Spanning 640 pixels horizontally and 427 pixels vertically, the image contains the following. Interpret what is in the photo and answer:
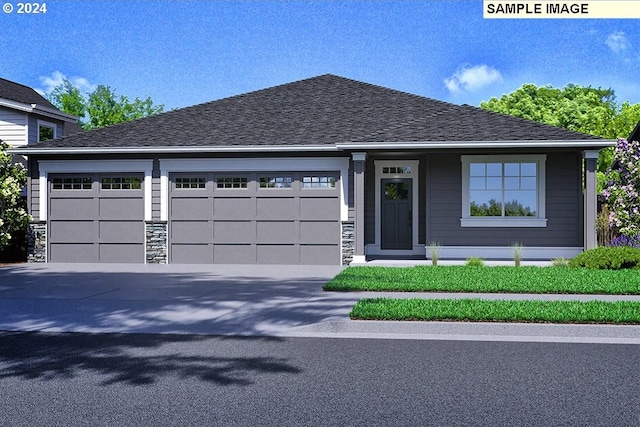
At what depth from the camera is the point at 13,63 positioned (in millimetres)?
44219

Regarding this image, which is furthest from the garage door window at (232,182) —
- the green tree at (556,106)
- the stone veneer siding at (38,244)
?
the green tree at (556,106)

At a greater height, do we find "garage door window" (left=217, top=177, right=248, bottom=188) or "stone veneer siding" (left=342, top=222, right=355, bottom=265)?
"garage door window" (left=217, top=177, right=248, bottom=188)

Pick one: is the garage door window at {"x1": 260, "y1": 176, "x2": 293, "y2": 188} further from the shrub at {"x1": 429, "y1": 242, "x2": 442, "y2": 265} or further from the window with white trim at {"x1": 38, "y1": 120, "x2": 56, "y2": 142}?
the window with white trim at {"x1": 38, "y1": 120, "x2": 56, "y2": 142}

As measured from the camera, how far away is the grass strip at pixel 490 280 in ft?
36.1

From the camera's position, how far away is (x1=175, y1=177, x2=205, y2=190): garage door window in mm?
17969

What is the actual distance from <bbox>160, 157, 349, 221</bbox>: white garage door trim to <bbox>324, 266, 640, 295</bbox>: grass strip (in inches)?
128

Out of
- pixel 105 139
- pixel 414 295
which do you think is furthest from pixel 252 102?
pixel 414 295

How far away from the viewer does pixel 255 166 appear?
17.6 meters

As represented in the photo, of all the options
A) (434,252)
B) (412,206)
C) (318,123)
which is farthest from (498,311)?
(318,123)

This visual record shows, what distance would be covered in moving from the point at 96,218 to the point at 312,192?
258 inches

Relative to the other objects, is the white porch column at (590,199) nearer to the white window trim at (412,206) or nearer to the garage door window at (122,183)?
the white window trim at (412,206)

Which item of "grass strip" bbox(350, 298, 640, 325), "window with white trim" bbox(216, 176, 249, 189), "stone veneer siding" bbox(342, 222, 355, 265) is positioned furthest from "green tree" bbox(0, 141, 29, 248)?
"grass strip" bbox(350, 298, 640, 325)

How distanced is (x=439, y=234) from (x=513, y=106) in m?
34.9

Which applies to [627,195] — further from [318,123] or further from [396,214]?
[318,123]
